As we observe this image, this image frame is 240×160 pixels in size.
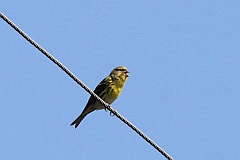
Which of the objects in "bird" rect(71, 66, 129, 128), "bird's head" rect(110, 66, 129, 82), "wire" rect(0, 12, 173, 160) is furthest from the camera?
"bird's head" rect(110, 66, 129, 82)

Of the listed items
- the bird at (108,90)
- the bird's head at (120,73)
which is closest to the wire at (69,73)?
the bird at (108,90)

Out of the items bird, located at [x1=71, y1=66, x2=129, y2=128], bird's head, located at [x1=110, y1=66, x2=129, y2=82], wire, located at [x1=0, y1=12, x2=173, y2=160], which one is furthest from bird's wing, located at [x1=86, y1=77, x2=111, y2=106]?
wire, located at [x1=0, y1=12, x2=173, y2=160]

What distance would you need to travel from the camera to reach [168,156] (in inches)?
293

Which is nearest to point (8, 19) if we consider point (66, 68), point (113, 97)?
point (66, 68)

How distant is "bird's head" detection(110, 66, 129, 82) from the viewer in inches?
475

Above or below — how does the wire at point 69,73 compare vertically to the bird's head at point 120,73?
below

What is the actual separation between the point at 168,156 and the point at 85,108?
477 cm

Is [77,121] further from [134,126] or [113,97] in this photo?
[134,126]

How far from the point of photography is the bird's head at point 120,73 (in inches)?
475

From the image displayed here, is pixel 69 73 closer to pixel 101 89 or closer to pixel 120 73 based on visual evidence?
pixel 101 89

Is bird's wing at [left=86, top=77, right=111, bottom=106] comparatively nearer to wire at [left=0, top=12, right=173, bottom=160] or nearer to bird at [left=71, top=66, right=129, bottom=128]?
bird at [left=71, top=66, right=129, bottom=128]

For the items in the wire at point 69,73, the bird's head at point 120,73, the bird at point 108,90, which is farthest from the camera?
the bird's head at point 120,73

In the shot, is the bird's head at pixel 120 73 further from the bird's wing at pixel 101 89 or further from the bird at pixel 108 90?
the bird's wing at pixel 101 89

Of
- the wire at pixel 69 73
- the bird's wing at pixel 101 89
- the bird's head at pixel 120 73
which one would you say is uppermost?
the bird's head at pixel 120 73
